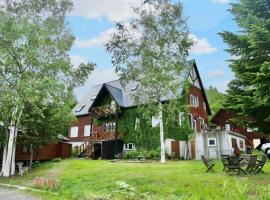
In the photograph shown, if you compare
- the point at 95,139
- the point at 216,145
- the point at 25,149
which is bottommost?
the point at 25,149

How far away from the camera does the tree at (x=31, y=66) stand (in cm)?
2184

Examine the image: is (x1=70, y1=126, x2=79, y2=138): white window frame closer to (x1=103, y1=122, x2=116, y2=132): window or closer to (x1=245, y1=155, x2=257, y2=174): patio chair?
(x1=103, y1=122, x2=116, y2=132): window

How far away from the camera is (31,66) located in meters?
23.7

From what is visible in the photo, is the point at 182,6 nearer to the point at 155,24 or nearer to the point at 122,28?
the point at 155,24

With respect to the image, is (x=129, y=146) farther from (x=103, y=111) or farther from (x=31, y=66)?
(x=31, y=66)

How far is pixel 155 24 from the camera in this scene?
27.0 meters

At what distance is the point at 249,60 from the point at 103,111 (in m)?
25.1

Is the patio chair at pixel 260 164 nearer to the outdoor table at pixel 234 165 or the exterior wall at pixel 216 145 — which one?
the outdoor table at pixel 234 165

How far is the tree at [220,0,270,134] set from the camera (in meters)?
12.8

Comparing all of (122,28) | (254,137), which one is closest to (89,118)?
(122,28)

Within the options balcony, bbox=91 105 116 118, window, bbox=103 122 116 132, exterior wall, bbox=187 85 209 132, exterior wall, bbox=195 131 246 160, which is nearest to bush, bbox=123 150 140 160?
exterior wall, bbox=195 131 246 160

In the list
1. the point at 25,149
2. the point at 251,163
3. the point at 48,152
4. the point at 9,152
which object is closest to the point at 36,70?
the point at 9,152

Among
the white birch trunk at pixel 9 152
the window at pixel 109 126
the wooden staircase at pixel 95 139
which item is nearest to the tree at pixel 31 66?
the white birch trunk at pixel 9 152

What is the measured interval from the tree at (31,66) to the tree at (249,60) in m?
13.3
